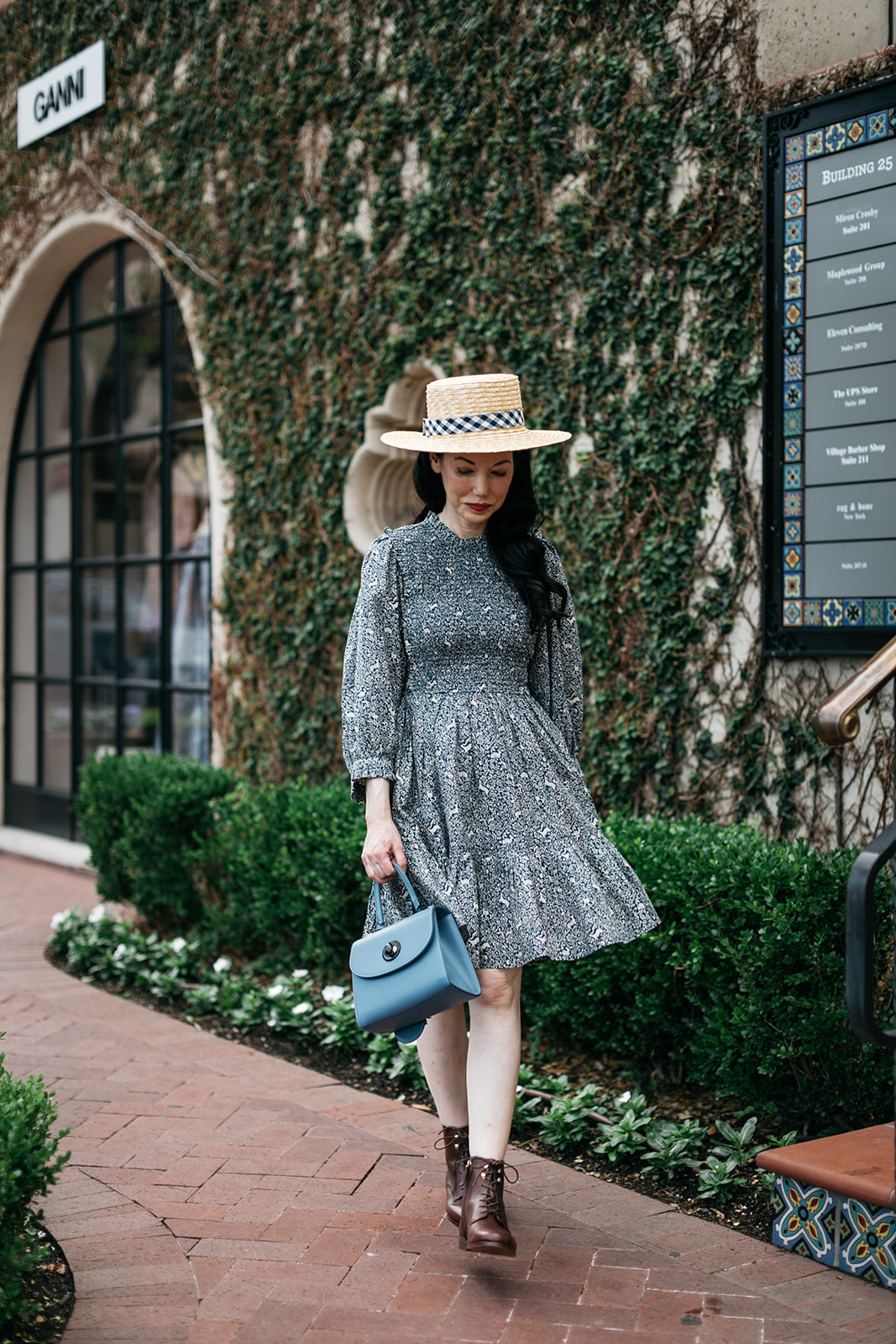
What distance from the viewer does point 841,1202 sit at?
264 centimetres

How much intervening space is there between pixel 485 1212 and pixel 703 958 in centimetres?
114

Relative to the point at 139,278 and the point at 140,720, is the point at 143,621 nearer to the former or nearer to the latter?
the point at 140,720

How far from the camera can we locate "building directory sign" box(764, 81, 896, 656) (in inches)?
152

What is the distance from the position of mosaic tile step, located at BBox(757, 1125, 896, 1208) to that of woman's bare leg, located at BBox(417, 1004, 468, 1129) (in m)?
0.66

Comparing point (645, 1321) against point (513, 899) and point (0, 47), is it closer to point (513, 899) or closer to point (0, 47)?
point (513, 899)

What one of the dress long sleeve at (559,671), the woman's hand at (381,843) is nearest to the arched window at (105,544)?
the dress long sleeve at (559,671)

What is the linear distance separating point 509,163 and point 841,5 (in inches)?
58.2

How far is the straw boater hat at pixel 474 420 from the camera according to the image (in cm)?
274

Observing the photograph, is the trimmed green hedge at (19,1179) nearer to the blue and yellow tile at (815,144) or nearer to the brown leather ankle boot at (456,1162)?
the brown leather ankle boot at (456,1162)

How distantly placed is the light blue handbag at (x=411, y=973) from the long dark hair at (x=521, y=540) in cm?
70

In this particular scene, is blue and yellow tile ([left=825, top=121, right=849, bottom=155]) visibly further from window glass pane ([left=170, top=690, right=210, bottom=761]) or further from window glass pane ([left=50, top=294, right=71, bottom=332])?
window glass pane ([left=50, top=294, right=71, bottom=332])

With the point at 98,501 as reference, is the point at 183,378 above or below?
above

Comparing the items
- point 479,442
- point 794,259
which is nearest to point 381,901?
point 479,442

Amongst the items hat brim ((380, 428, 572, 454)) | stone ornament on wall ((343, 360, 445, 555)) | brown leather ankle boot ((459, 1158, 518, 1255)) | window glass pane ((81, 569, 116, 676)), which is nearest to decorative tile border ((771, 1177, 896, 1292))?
brown leather ankle boot ((459, 1158, 518, 1255))
